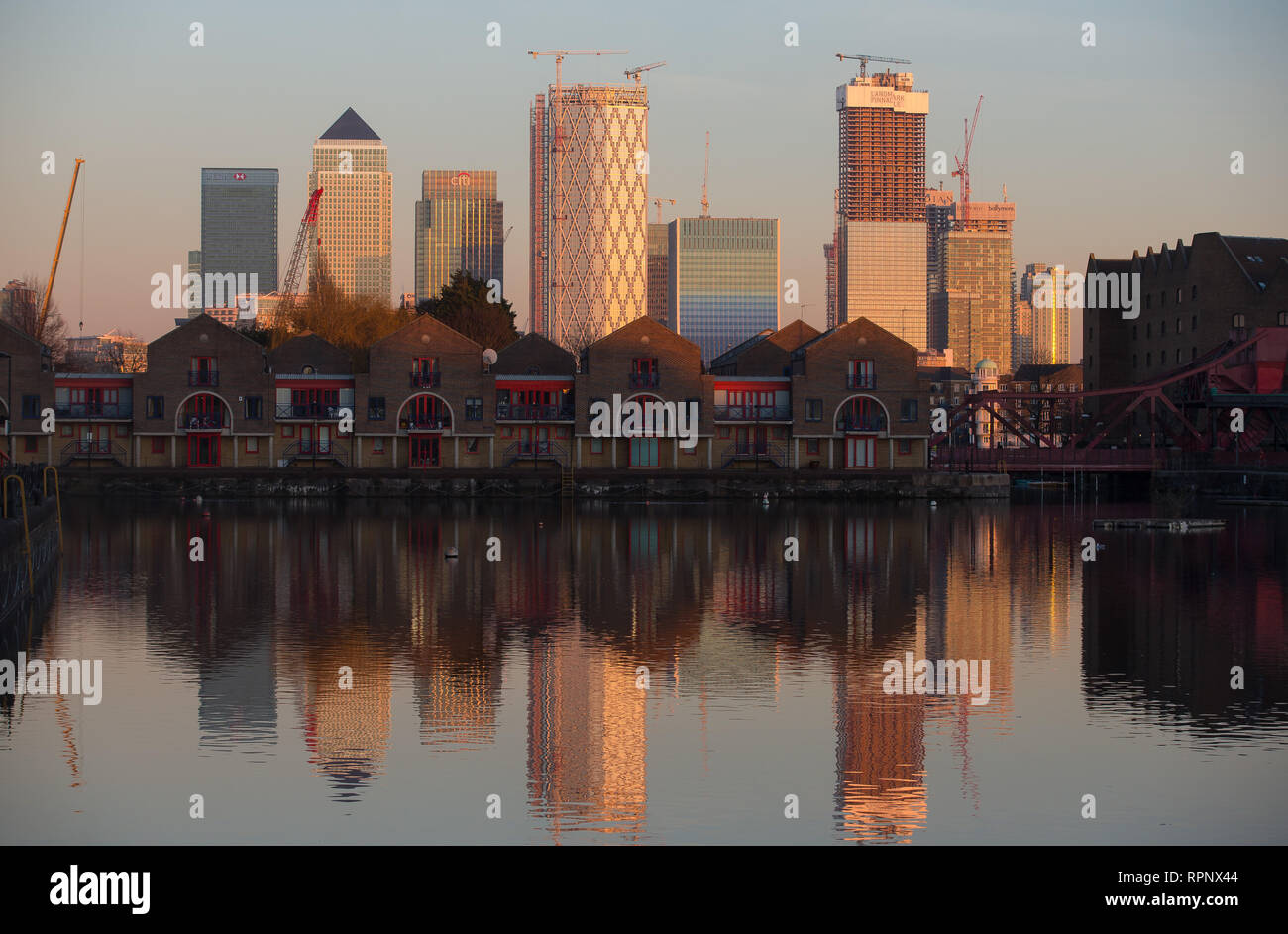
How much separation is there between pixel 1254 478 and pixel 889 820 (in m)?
90.1

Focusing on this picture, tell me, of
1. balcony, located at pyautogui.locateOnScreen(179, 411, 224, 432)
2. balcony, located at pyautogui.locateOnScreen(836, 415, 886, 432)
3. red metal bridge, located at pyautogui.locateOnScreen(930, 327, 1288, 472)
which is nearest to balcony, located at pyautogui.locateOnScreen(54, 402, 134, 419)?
balcony, located at pyautogui.locateOnScreen(179, 411, 224, 432)

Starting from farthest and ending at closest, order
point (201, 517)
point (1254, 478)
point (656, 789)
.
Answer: point (1254, 478), point (201, 517), point (656, 789)

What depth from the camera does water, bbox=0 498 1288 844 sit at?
19.2 metres

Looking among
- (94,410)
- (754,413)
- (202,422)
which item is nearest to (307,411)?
(202,422)

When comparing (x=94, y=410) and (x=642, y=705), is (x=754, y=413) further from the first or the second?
(x=642, y=705)

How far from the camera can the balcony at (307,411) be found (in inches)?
3782

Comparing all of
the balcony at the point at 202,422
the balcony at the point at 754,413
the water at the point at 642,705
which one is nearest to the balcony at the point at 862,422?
the balcony at the point at 754,413

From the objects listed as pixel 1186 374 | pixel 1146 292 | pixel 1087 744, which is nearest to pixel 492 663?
pixel 1087 744

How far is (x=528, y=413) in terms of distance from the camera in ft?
319

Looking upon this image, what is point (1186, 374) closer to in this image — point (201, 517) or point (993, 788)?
point (201, 517)

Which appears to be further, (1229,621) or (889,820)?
(1229,621)

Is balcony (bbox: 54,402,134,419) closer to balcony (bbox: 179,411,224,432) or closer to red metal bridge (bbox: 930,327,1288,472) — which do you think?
balcony (bbox: 179,411,224,432)

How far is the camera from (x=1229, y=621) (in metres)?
37.0

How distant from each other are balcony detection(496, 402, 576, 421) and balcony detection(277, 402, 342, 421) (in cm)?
1044
